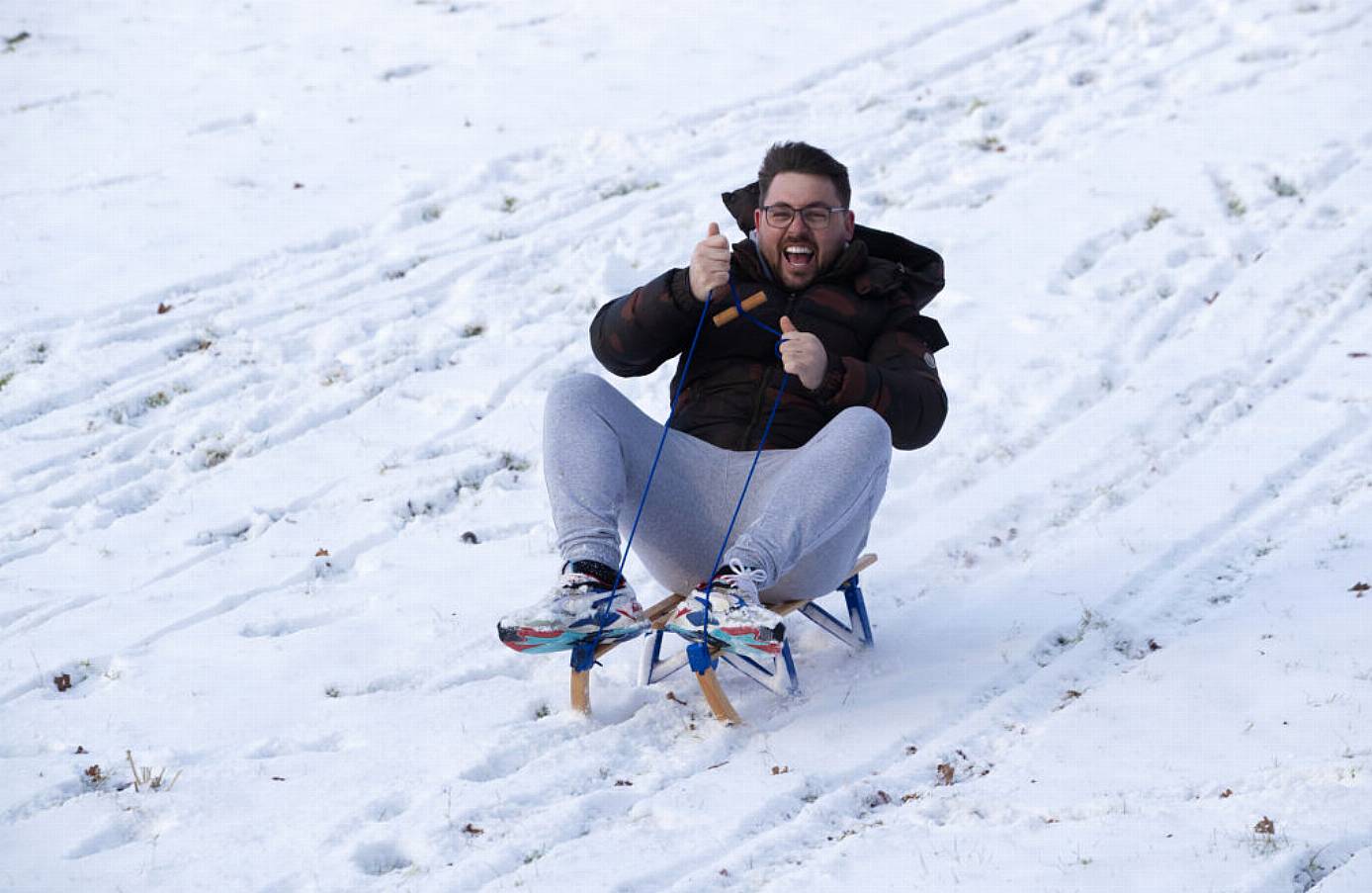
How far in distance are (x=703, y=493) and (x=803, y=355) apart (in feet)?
1.83

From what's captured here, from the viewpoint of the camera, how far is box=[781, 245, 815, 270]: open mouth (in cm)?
414

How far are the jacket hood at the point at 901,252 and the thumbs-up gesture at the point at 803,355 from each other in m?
0.60

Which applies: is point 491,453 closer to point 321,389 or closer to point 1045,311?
point 321,389

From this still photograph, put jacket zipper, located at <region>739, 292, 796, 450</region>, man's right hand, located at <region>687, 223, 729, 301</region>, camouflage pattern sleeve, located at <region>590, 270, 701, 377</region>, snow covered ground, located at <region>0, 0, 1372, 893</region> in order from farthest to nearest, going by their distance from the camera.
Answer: jacket zipper, located at <region>739, 292, 796, 450</region> < camouflage pattern sleeve, located at <region>590, 270, 701, 377</region> < man's right hand, located at <region>687, 223, 729, 301</region> < snow covered ground, located at <region>0, 0, 1372, 893</region>

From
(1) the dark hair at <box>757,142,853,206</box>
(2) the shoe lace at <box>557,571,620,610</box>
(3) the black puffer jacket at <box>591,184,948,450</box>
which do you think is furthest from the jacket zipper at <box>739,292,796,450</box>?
(2) the shoe lace at <box>557,571,620,610</box>

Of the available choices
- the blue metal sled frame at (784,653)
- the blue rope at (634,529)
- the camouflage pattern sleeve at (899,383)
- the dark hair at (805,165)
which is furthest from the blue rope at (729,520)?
the dark hair at (805,165)

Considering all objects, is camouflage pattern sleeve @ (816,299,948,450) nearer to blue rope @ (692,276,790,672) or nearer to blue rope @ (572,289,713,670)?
blue rope @ (692,276,790,672)

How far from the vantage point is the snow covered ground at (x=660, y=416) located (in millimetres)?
3342

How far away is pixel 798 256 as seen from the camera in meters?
4.15

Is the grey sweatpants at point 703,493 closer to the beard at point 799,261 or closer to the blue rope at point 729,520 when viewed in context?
the blue rope at point 729,520

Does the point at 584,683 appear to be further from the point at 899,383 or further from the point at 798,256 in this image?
the point at 798,256

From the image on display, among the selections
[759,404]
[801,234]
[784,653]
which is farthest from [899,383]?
[784,653]

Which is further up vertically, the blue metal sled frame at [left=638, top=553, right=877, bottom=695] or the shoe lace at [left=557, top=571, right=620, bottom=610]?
the shoe lace at [left=557, top=571, right=620, bottom=610]

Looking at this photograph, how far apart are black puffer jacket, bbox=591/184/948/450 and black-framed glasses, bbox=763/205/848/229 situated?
0.13 m
